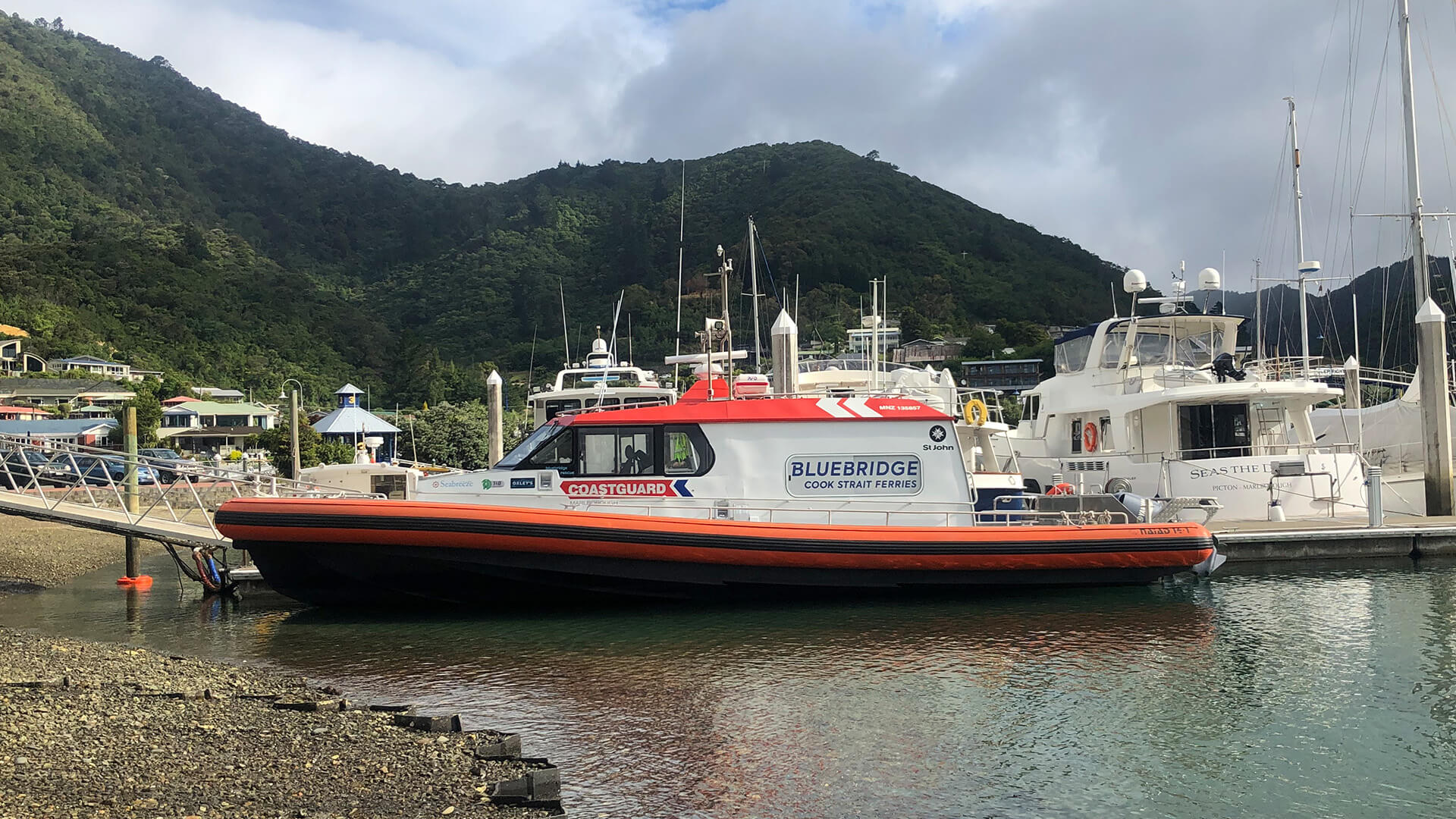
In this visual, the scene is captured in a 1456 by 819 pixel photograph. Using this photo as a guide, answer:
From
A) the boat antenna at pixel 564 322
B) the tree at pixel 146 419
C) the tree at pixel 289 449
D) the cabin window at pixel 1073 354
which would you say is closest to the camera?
the cabin window at pixel 1073 354

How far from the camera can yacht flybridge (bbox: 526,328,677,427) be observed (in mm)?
13289

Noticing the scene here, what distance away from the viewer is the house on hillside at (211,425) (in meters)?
39.6

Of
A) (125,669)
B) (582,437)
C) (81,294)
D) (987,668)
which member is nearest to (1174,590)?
(987,668)

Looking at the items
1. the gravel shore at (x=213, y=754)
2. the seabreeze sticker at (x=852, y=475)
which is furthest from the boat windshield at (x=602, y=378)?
the gravel shore at (x=213, y=754)

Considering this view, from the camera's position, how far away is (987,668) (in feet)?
26.4

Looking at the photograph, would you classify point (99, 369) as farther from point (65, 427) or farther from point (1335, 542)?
point (1335, 542)

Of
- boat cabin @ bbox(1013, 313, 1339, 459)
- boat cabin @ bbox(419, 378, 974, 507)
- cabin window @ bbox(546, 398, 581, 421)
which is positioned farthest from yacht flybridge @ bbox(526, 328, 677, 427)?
boat cabin @ bbox(1013, 313, 1339, 459)

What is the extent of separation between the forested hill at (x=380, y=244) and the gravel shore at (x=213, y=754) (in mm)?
47896

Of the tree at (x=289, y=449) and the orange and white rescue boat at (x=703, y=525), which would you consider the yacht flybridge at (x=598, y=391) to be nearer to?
the orange and white rescue boat at (x=703, y=525)

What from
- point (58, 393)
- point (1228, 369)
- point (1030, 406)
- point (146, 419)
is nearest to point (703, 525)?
point (1228, 369)

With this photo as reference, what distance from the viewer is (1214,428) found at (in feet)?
48.8

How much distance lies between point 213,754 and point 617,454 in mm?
5101

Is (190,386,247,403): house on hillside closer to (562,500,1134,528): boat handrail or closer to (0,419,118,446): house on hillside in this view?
(0,419,118,446): house on hillside

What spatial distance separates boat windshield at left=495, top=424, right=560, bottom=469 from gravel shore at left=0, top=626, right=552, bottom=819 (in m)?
3.24
